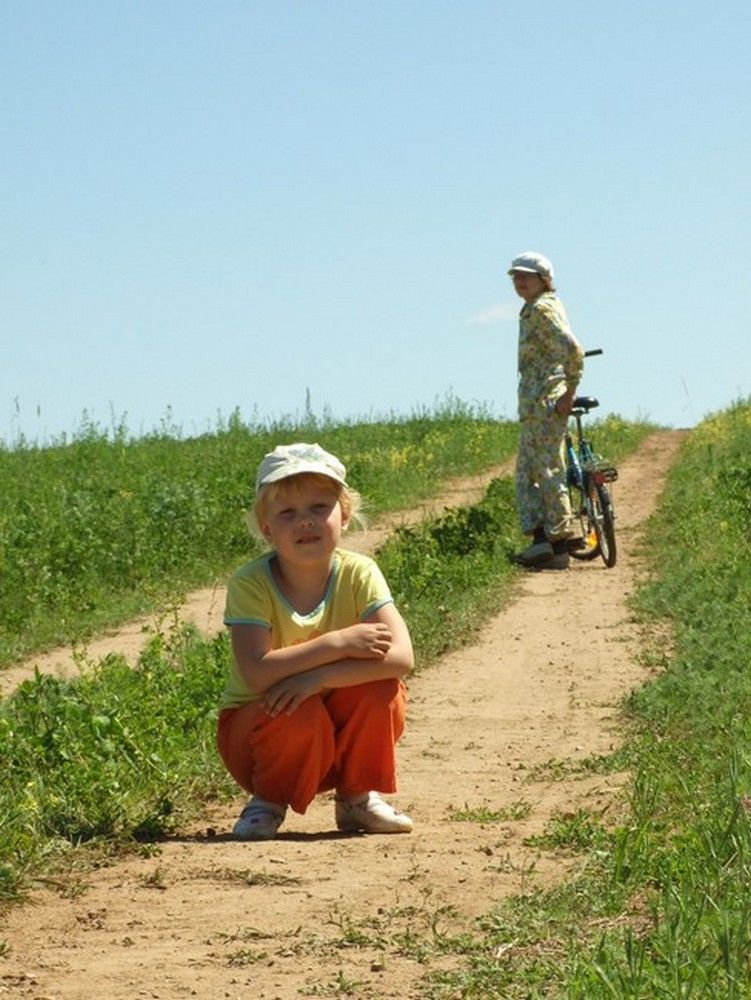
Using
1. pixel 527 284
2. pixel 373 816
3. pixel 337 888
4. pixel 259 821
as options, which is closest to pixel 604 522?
pixel 527 284

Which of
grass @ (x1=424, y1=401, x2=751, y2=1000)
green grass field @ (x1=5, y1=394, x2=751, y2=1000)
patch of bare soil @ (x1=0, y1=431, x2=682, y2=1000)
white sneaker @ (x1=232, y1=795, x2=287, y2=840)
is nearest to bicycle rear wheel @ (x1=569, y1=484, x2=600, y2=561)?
green grass field @ (x1=5, y1=394, x2=751, y2=1000)

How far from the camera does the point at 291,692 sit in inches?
245

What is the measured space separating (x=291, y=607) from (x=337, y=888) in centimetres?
125

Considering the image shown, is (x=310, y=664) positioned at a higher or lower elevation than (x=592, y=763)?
higher

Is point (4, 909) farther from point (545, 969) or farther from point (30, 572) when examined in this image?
point (30, 572)

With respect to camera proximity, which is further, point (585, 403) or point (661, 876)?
point (585, 403)

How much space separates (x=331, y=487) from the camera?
6289mm

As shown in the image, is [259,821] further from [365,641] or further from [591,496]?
[591,496]

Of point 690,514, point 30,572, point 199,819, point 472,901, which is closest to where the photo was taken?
point 472,901

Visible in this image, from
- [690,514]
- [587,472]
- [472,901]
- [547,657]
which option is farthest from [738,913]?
[690,514]

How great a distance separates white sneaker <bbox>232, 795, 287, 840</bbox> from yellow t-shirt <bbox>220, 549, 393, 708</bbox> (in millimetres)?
343

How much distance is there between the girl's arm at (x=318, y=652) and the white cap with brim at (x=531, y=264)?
27.3 ft

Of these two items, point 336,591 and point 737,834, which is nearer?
point 737,834

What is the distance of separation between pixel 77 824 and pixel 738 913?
2710mm
